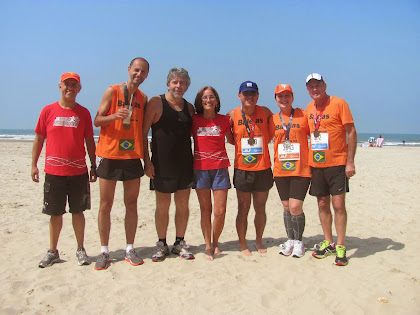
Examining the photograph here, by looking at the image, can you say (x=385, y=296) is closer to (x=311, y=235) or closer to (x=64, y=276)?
(x=311, y=235)

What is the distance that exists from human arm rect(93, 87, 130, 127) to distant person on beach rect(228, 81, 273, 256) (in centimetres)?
134

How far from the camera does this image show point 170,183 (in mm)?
3920

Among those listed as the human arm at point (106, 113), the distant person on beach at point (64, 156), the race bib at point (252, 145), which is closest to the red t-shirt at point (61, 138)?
the distant person on beach at point (64, 156)

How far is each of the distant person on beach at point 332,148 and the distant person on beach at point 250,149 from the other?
1.79ft

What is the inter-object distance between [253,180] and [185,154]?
0.85 metres

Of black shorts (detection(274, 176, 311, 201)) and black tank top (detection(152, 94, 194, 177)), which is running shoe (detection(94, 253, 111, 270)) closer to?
black tank top (detection(152, 94, 194, 177))

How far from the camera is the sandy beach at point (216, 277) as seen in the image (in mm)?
2963

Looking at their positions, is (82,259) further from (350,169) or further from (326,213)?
(350,169)

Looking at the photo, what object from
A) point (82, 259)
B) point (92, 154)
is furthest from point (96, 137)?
point (82, 259)

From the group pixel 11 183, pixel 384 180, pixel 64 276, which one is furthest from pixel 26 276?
pixel 384 180

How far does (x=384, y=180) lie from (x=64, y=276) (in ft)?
29.2

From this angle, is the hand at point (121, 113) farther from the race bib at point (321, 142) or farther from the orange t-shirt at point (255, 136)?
the race bib at point (321, 142)

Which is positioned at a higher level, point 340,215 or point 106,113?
point 106,113

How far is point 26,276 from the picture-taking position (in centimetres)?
352
